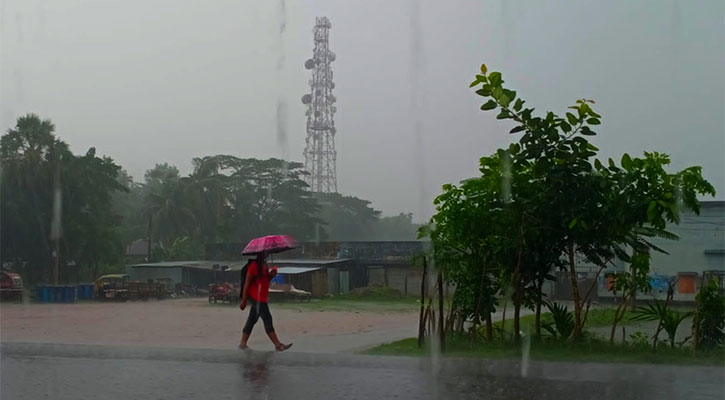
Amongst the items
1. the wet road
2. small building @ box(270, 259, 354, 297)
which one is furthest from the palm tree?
the wet road

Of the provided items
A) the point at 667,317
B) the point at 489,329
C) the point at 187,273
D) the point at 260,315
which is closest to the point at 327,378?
the point at 260,315

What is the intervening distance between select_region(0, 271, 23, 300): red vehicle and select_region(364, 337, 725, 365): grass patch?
33.0 metres

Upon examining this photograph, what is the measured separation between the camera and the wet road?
25.8 ft

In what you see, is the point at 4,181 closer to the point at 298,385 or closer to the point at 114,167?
the point at 114,167

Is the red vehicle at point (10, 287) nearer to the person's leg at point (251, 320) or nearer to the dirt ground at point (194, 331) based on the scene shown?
the dirt ground at point (194, 331)

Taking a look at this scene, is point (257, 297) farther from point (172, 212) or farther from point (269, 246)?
point (172, 212)

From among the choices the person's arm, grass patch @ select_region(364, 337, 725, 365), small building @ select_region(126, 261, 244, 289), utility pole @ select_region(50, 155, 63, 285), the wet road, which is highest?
utility pole @ select_region(50, 155, 63, 285)

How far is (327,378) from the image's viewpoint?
888 centimetres

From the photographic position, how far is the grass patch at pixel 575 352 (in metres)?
10.1

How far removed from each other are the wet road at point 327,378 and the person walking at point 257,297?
0.46 m

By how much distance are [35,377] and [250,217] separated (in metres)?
53.2

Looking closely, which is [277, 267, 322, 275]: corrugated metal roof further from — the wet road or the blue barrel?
the wet road

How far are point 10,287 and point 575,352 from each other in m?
36.2

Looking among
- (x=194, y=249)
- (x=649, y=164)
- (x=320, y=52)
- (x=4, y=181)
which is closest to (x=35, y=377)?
(x=649, y=164)
